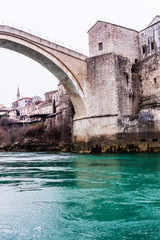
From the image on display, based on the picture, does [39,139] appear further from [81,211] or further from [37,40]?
[81,211]

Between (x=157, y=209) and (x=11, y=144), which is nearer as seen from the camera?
(x=157, y=209)

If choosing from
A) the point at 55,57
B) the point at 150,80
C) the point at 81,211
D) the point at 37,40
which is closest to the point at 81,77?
the point at 55,57

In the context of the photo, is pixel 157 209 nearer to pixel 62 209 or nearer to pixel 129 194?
pixel 129 194

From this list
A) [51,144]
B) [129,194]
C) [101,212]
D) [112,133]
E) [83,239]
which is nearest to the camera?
[83,239]

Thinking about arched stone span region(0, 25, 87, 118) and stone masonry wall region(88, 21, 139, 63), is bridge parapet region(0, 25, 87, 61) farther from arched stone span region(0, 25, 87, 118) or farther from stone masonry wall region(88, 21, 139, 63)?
stone masonry wall region(88, 21, 139, 63)

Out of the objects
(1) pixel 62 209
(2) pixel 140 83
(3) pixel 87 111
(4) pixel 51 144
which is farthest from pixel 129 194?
(4) pixel 51 144

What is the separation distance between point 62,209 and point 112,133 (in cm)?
1190

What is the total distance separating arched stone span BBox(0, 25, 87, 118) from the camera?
48.9 feet

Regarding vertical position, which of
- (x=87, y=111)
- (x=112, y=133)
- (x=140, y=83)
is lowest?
(x=112, y=133)

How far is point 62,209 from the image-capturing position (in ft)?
11.6

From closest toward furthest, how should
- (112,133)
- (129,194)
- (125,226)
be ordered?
(125,226) < (129,194) < (112,133)

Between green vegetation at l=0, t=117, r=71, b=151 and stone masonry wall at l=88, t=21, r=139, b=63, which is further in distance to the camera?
green vegetation at l=0, t=117, r=71, b=151

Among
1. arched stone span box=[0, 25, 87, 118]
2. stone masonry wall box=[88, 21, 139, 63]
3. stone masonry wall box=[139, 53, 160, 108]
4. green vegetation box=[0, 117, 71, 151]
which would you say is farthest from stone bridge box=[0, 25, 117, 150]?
green vegetation box=[0, 117, 71, 151]

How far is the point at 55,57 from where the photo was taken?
1587 cm
